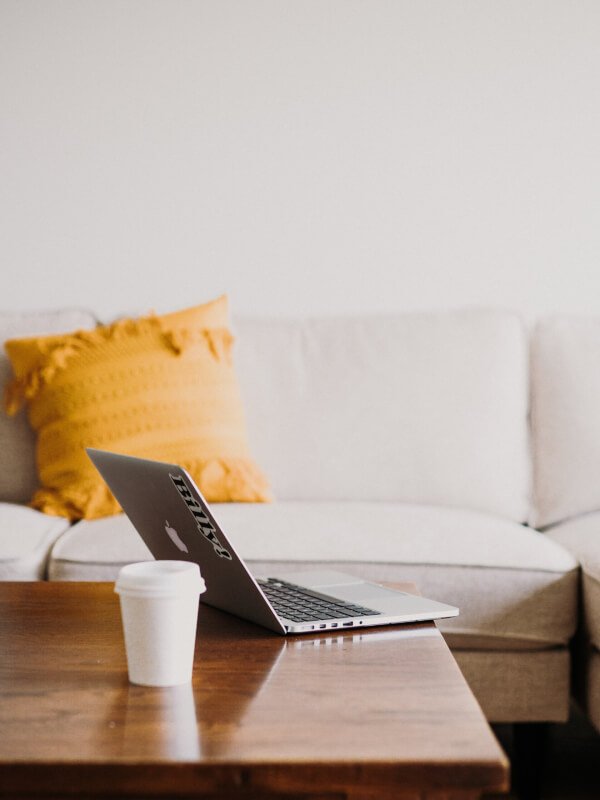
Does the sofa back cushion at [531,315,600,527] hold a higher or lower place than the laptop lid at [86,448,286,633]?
lower

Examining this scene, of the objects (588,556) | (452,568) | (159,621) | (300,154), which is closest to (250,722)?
(159,621)

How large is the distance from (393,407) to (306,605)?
112 cm

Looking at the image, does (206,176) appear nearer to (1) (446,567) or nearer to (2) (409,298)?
(2) (409,298)

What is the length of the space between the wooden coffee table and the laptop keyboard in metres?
0.04

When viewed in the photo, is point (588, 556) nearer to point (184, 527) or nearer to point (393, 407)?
point (393, 407)

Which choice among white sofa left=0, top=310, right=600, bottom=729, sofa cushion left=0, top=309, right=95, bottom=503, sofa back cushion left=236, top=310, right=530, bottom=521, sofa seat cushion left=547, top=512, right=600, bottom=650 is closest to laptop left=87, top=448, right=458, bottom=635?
sofa seat cushion left=547, top=512, right=600, bottom=650

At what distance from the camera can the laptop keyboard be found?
3.23ft

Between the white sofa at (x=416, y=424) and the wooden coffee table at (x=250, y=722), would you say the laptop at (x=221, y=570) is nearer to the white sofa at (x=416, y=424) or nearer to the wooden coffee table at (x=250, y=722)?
the wooden coffee table at (x=250, y=722)

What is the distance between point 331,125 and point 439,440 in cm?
91

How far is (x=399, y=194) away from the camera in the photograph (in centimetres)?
246

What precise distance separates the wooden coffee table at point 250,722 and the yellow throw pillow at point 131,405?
3.15 ft

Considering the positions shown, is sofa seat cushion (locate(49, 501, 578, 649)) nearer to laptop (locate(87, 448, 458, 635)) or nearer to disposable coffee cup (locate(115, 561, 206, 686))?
laptop (locate(87, 448, 458, 635))

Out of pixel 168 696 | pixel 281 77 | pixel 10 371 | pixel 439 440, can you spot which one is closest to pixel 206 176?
pixel 281 77

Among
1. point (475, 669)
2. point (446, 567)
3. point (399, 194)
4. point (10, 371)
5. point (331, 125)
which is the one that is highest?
point (331, 125)
